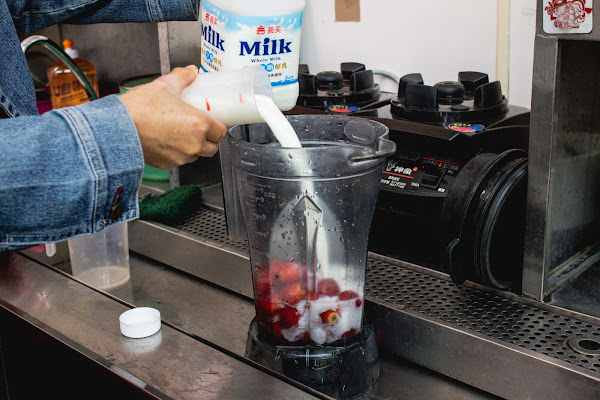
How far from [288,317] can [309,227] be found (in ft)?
0.46

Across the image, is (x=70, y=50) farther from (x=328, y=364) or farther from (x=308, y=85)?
(x=328, y=364)

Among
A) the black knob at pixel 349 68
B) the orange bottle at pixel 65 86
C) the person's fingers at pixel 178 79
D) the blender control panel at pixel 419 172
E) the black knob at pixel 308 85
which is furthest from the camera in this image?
the orange bottle at pixel 65 86

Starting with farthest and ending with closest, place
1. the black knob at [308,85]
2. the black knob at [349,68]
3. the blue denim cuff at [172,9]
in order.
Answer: the black knob at [349,68], the black knob at [308,85], the blue denim cuff at [172,9]

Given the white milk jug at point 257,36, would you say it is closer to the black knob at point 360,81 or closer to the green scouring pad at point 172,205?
the black knob at point 360,81

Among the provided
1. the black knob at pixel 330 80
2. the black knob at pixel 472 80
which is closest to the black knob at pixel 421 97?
the black knob at pixel 472 80

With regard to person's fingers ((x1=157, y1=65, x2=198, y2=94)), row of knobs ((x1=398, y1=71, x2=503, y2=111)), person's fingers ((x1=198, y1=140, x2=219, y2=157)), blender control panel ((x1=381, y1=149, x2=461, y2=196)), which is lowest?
blender control panel ((x1=381, y1=149, x2=461, y2=196))

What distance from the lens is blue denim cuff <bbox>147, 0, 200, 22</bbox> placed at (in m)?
1.29

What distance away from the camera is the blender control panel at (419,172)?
117 cm

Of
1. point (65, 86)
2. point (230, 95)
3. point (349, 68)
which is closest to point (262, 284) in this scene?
point (230, 95)

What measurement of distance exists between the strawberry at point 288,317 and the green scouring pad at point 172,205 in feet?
2.12

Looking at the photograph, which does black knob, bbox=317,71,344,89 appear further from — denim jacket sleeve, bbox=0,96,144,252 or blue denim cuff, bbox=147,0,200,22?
denim jacket sleeve, bbox=0,96,144,252

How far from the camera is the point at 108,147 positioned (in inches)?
31.4

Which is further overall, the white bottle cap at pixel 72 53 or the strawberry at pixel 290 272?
the white bottle cap at pixel 72 53

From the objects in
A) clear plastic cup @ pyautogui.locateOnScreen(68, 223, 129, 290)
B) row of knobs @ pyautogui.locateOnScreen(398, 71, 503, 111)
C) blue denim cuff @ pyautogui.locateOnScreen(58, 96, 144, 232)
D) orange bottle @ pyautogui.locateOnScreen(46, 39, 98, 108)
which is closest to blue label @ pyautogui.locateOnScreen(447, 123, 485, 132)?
row of knobs @ pyautogui.locateOnScreen(398, 71, 503, 111)
